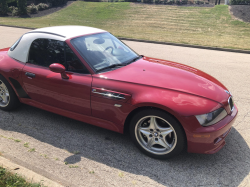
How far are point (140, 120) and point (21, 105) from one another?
9.38ft

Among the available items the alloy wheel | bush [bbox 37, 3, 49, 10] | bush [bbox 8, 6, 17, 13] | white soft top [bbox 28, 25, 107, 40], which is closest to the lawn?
bush [bbox 37, 3, 49, 10]

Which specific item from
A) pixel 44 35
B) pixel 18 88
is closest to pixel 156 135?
pixel 44 35

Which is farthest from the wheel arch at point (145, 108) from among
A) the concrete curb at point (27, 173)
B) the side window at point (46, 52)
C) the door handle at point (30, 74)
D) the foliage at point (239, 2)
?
the foliage at point (239, 2)

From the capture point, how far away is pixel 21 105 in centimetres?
482

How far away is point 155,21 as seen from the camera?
21.9m

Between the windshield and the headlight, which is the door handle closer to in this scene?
the windshield

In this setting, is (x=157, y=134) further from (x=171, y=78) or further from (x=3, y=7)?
(x=3, y=7)

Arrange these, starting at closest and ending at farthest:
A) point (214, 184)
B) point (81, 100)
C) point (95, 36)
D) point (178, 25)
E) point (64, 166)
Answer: point (214, 184)
point (64, 166)
point (81, 100)
point (95, 36)
point (178, 25)

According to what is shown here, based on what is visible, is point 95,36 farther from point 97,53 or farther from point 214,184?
point 214,184

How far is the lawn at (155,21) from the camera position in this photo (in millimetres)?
15750

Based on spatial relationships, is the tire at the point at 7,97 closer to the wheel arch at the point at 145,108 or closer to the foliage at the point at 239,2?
the wheel arch at the point at 145,108

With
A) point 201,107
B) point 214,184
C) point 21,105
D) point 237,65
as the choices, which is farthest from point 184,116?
point 237,65

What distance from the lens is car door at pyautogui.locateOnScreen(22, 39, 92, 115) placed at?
3520 millimetres

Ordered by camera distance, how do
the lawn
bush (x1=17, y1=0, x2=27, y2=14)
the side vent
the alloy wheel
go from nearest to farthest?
the alloy wheel
the side vent
the lawn
bush (x1=17, y1=0, x2=27, y2=14)
